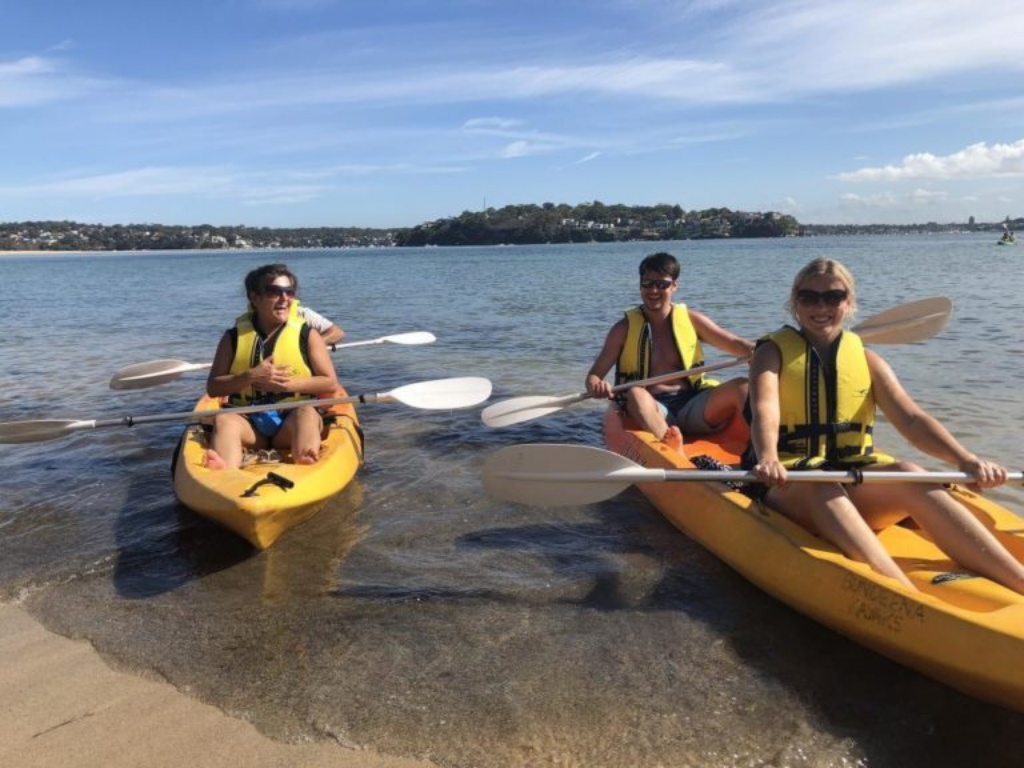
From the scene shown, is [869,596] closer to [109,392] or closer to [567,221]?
[109,392]

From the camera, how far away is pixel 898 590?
9.42 feet

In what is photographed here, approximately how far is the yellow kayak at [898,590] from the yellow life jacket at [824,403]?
35 centimetres

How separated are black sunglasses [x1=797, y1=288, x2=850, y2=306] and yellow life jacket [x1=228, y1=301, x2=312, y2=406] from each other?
3.13 metres

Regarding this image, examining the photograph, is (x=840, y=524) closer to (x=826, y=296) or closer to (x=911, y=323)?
(x=826, y=296)

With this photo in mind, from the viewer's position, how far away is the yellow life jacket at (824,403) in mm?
3508

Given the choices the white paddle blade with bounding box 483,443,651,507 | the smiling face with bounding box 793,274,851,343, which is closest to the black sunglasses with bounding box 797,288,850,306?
the smiling face with bounding box 793,274,851,343

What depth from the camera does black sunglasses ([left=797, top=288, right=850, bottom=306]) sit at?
11.2 ft

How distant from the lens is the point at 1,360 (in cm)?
1216

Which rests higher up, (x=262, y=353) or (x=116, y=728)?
(x=262, y=353)

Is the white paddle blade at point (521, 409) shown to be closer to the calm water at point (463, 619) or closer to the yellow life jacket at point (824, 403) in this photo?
the calm water at point (463, 619)

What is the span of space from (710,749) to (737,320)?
1393 cm

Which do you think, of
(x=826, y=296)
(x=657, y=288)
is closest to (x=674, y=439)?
(x=657, y=288)

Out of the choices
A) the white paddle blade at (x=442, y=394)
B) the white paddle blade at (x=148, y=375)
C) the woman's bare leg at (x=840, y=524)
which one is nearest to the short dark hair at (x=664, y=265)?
the white paddle blade at (x=442, y=394)

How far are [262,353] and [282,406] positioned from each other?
0.37 m
